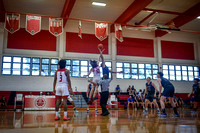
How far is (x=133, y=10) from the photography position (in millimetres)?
14070

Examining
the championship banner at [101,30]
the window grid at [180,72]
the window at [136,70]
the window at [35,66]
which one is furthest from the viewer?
the window grid at [180,72]

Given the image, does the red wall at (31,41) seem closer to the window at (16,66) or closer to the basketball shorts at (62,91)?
the window at (16,66)

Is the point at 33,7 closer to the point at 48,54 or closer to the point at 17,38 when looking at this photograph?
the point at 17,38

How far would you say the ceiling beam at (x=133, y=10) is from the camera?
12.8m

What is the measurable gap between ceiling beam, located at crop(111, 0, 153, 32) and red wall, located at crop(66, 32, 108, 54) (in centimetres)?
296

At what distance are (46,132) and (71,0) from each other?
1109 centimetres

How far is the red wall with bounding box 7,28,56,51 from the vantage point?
52.3 feet

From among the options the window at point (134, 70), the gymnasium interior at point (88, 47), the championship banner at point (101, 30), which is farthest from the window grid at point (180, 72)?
the championship banner at point (101, 30)

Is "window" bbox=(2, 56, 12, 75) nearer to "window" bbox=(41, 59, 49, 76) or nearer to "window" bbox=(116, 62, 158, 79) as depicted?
"window" bbox=(41, 59, 49, 76)

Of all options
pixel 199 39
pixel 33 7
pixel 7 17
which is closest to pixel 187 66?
pixel 199 39

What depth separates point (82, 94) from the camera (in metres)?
16.6

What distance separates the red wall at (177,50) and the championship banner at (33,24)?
41.5ft

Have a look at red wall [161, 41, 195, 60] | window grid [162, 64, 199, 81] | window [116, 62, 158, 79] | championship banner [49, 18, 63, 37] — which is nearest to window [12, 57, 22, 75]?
championship banner [49, 18, 63, 37]

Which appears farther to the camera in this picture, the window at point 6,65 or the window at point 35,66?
the window at point 35,66
